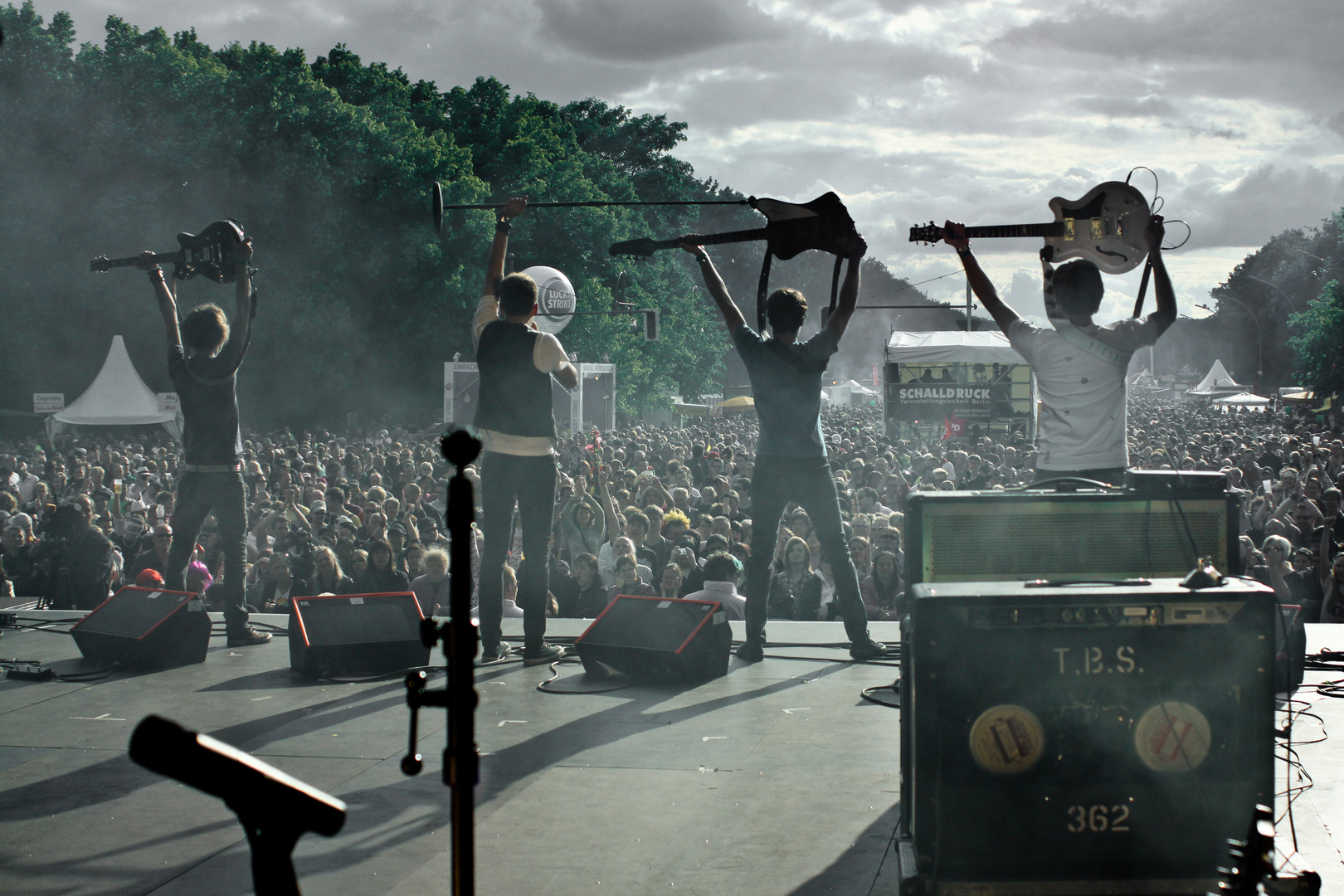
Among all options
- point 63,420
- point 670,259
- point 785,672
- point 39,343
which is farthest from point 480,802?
point 670,259

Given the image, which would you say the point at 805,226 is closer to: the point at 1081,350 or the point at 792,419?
the point at 792,419

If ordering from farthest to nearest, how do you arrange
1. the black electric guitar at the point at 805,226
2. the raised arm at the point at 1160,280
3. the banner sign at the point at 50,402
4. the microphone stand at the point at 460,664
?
the banner sign at the point at 50,402 → the black electric guitar at the point at 805,226 → the raised arm at the point at 1160,280 → the microphone stand at the point at 460,664

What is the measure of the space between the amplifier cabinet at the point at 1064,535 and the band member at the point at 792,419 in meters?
1.88

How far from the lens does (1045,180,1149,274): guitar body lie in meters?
4.64

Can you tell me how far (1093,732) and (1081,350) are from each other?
2087 millimetres

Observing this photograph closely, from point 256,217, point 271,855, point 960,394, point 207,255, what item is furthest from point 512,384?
point 256,217

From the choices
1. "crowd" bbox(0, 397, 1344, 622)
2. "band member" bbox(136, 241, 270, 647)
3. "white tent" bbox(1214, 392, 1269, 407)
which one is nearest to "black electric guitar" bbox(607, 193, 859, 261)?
"crowd" bbox(0, 397, 1344, 622)

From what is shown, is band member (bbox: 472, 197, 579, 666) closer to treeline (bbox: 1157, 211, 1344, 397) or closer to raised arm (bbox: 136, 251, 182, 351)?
raised arm (bbox: 136, 251, 182, 351)

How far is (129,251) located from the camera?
34625mm

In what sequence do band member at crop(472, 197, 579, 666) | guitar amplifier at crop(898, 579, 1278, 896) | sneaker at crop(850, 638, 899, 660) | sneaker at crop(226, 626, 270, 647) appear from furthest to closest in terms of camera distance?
1. sneaker at crop(226, 626, 270, 647)
2. sneaker at crop(850, 638, 899, 660)
3. band member at crop(472, 197, 579, 666)
4. guitar amplifier at crop(898, 579, 1278, 896)

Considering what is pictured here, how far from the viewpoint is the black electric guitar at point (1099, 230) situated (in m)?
4.64

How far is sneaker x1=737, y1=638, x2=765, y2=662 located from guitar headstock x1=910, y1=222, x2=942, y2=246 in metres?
2.08

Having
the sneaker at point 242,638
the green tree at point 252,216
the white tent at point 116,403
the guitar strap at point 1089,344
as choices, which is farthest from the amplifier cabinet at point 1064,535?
the green tree at point 252,216

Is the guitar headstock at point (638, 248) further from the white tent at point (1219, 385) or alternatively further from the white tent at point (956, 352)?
the white tent at point (1219, 385)
